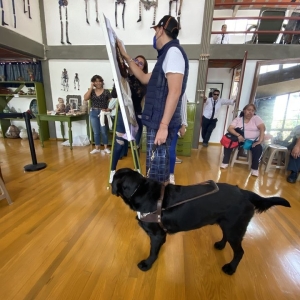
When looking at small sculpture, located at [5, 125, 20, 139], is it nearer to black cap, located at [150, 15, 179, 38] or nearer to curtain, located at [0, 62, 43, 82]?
curtain, located at [0, 62, 43, 82]

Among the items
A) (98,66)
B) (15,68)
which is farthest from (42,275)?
(15,68)

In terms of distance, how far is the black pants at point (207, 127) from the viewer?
4.61 meters

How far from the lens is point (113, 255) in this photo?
46.2 inches

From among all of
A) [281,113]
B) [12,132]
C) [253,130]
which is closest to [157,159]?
[253,130]

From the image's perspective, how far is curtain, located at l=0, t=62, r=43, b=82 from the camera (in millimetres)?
4147

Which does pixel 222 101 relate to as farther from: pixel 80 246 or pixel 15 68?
pixel 15 68

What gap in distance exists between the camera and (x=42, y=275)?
3.34 feet

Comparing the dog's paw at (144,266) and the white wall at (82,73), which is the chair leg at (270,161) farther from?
the dog's paw at (144,266)

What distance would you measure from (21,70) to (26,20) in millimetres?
1194

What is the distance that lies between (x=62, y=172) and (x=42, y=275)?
1.68 metres

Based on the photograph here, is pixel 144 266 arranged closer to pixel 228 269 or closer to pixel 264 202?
pixel 228 269

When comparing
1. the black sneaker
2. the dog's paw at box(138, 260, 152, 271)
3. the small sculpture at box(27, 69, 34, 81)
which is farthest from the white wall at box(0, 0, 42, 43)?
the black sneaker

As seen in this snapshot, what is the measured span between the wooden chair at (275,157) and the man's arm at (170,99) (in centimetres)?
253

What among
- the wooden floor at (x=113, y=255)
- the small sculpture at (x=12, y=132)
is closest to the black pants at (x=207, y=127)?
the wooden floor at (x=113, y=255)
